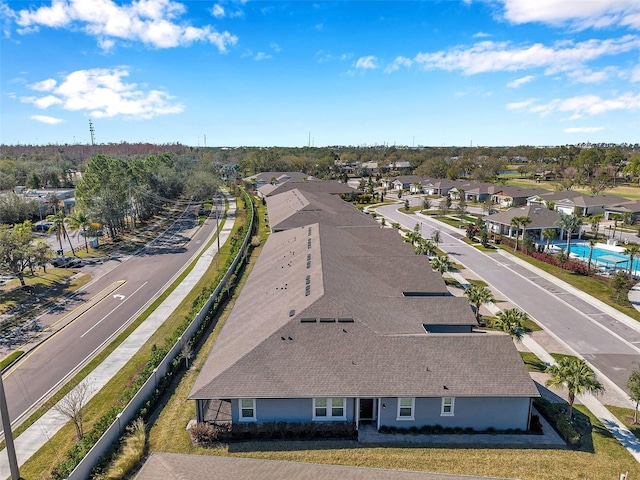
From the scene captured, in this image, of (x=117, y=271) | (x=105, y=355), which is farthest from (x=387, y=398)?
(x=117, y=271)

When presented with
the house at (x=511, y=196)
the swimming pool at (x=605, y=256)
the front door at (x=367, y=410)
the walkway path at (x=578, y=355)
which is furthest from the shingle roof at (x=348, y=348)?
the house at (x=511, y=196)

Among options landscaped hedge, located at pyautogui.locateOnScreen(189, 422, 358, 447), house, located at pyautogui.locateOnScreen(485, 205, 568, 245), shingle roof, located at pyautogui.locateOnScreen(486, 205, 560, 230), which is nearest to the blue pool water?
house, located at pyautogui.locateOnScreen(485, 205, 568, 245)

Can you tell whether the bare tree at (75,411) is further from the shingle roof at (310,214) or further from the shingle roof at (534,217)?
the shingle roof at (534,217)

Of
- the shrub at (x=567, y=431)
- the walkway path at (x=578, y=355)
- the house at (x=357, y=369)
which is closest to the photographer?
the shrub at (x=567, y=431)

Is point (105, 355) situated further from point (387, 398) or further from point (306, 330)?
point (387, 398)

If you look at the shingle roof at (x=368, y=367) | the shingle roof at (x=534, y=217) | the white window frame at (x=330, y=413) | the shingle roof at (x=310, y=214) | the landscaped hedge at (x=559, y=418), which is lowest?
the landscaped hedge at (x=559, y=418)

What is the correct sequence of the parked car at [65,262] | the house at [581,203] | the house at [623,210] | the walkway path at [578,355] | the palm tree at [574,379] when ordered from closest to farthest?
the walkway path at [578,355], the palm tree at [574,379], the parked car at [65,262], the house at [623,210], the house at [581,203]

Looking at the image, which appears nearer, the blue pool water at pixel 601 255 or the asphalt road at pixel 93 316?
the asphalt road at pixel 93 316
